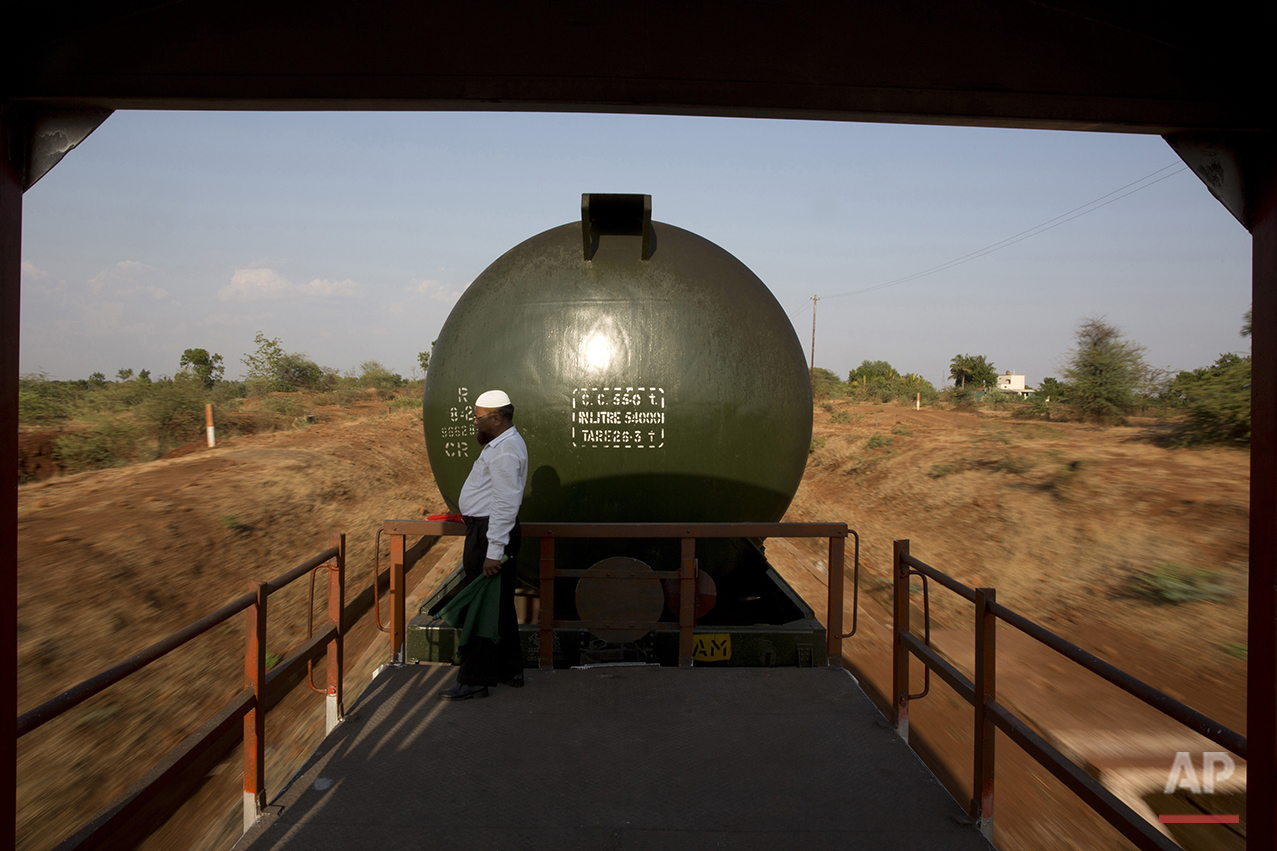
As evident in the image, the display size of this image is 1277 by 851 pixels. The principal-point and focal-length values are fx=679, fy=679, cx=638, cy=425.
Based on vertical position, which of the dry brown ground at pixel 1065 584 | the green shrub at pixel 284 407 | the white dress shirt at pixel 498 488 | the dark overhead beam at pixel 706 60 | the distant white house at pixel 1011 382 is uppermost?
the distant white house at pixel 1011 382

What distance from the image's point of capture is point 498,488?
398 centimetres

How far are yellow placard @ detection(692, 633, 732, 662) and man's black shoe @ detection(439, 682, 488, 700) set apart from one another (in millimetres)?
1394

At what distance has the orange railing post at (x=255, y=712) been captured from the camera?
2.94 meters

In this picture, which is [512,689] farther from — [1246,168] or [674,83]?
[1246,168]

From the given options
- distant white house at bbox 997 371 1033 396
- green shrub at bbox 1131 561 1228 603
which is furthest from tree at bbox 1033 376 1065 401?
distant white house at bbox 997 371 1033 396

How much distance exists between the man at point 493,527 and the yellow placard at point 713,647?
1.17 m

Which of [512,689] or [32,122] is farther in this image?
[512,689]

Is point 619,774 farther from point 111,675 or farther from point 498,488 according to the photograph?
point 111,675

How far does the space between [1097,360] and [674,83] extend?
1005 inches

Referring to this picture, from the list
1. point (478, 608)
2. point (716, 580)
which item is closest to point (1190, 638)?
point (716, 580)

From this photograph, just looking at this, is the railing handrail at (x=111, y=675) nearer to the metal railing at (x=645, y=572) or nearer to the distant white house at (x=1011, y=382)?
the metal railing at (x=645, y=572)

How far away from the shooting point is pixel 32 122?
1955mm

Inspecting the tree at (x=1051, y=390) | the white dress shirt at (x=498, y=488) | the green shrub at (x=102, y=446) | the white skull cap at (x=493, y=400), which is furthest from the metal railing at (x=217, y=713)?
the tree at (x=1051, y=390)

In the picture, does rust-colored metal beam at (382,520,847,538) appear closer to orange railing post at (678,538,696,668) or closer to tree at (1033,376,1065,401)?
orange railing post at (678,538,696,668)
